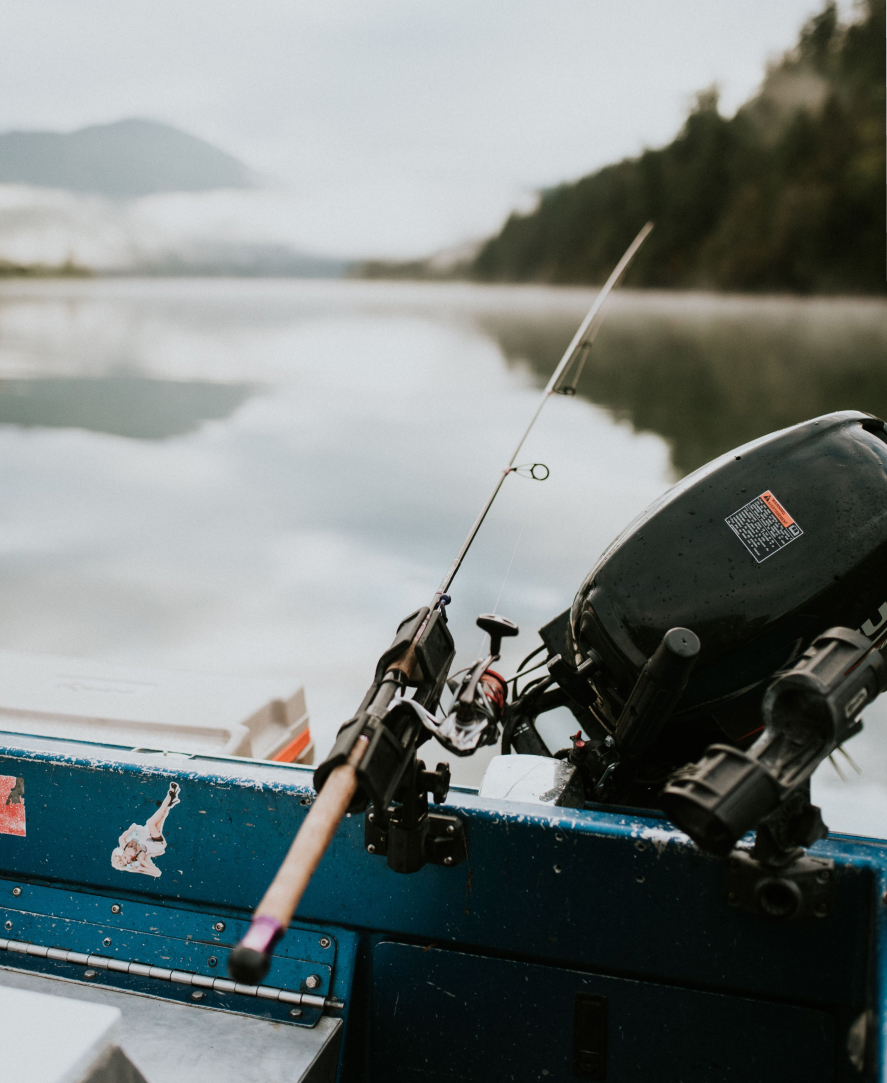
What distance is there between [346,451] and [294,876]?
678cm

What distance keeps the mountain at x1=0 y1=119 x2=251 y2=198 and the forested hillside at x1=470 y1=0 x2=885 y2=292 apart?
4588 millimetres

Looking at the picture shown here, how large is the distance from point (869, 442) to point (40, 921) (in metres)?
1.20

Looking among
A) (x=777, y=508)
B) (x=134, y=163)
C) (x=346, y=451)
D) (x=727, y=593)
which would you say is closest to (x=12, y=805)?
(x=727, y=593)

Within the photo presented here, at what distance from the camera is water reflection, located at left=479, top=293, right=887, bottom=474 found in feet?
19.7

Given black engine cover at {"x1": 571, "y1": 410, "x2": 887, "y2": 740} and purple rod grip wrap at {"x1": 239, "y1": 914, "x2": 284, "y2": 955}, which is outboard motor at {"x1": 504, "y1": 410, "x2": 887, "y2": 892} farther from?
purple rod grip wrap at {"x1": 239, "y1": 914, "x2": 284, "y2": 955}

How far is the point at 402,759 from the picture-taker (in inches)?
29.3

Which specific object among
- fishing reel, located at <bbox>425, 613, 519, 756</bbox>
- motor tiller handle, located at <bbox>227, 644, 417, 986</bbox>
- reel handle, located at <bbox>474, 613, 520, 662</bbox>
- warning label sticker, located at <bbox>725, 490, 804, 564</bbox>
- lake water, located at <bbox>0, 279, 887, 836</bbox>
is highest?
warning label sticker, located at <bbox>725, 490, 804, 564</bbox>

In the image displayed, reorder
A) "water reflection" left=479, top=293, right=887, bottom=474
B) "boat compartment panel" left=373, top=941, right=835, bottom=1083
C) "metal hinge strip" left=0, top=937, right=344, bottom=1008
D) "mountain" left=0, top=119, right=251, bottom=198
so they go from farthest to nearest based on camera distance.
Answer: "mountain" left=0, top=119, right=251, bottom=198
"water reflection" left=479, top=293, right=887, bottom=474
"metal hinge strip" left=0, top=937, right=344, bottom=1008
"boat compartment panel" left=373, top=941, right=835, bottom=1083

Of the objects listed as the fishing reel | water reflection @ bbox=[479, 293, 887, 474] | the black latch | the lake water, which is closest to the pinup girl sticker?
the fishing reel

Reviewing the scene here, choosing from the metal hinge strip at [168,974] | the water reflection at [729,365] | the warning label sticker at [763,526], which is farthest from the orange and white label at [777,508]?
the water reflection at [729,365]

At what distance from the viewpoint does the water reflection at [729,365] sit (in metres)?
6.00

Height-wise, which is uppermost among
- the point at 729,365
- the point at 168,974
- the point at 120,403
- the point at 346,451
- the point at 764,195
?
the point at 764,195

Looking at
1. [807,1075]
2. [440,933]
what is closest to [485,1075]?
[440,933]

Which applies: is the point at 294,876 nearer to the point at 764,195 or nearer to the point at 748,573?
the point at 748,573
